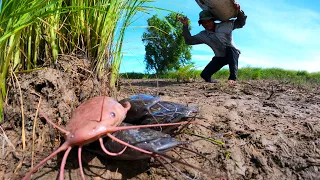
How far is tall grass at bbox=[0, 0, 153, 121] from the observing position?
6.04ft

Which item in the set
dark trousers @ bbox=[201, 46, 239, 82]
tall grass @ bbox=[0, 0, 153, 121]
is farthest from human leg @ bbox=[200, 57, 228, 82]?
tall grass @ bbox=[0, 0, 153, 121]

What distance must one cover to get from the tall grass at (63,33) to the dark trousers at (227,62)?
131 inches

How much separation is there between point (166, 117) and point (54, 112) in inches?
26.7

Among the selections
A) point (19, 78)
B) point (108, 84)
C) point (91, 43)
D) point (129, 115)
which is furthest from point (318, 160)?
point (19, 78)

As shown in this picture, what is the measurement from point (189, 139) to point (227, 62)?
3.55 metres

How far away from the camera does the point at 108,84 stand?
2.36 metres

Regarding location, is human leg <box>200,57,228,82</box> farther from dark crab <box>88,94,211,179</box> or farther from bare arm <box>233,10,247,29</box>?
dark crab <box>88,94,211,179</box>

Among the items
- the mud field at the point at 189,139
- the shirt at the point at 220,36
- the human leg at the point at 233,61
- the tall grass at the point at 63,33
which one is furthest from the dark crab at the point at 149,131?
the shirt at the point at 220,36

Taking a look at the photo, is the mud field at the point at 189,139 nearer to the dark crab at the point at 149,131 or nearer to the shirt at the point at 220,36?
the dark crab at the point at 149,131

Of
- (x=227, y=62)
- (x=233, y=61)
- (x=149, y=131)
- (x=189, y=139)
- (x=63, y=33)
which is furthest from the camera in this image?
(x=227, y=62)

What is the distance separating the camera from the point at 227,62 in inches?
222

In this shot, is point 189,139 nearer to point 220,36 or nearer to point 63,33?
point 63,33

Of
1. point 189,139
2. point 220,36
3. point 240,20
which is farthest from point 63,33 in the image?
point 240,20

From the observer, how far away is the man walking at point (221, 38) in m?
5.43
